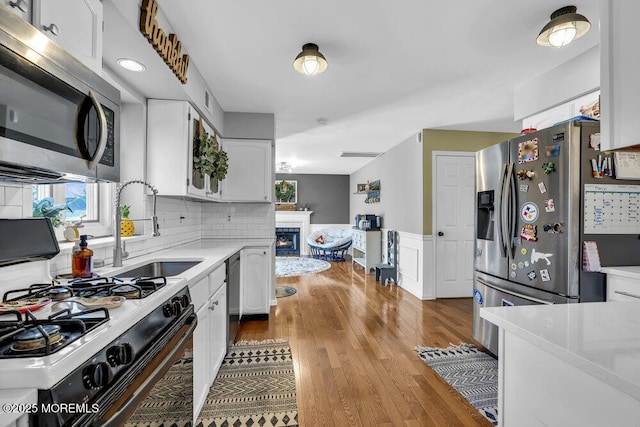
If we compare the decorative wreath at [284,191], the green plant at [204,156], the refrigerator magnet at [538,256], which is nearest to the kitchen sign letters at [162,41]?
the green plant at [204,156]

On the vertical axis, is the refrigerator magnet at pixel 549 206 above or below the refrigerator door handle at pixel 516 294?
above

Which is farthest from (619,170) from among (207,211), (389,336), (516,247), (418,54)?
(207,211)

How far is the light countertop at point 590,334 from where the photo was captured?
2.13 feet

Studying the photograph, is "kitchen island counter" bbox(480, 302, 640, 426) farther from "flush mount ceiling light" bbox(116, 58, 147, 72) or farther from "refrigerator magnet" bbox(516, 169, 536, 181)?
"flush mount ceiling light" bbox(116, 58, 147, 72)

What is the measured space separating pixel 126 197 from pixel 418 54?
2.48 metres

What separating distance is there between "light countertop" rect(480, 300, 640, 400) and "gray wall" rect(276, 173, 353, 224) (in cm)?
787

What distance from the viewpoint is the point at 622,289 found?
1.75 m

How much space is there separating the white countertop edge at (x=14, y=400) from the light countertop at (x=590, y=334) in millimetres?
1113

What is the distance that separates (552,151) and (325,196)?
7.06 m

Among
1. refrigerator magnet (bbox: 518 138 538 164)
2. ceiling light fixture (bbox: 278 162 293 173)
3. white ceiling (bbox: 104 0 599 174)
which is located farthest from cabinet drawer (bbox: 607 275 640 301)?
ceiling light fixture (bbox: 278 162 293 173)

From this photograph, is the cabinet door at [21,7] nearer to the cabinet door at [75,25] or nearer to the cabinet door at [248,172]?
the cabinet door at [75,25]

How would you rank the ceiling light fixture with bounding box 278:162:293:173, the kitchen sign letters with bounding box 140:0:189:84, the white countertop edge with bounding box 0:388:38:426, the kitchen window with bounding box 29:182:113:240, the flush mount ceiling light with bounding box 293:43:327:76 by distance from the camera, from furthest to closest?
the ceiling light fixture with bounding box 278:162:293:173, the flush mount ceiling light with bounding box 293:43:327:76, the kitchen window with bounding box 29:182:113:240, the kitchen sign letters with bounding box 140:0:189:84, the white countertop edge with bounding box 0:388:38:426

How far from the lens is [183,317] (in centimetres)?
133

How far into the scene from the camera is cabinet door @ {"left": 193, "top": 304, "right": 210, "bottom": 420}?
5.32 feet
